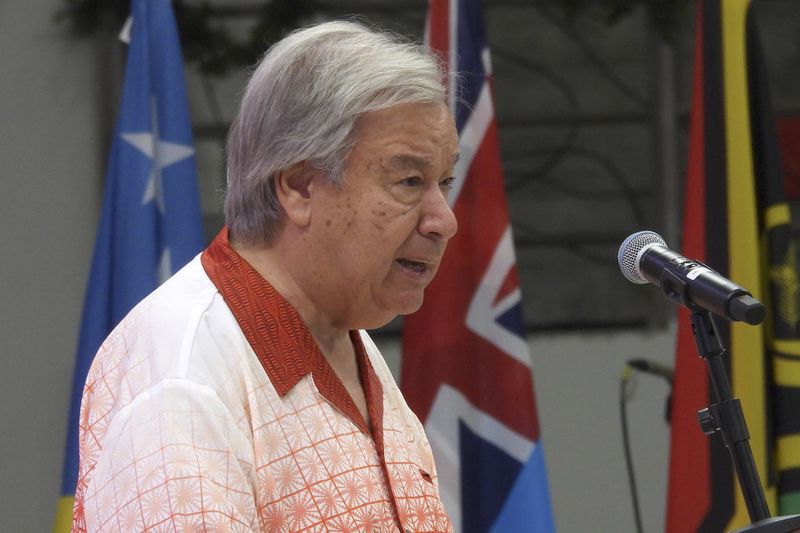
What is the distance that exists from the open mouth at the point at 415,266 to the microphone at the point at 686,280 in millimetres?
266

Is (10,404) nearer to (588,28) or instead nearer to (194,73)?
(194,73)

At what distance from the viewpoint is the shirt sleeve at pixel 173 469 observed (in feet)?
4.40

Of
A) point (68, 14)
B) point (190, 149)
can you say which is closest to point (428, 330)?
point (190, 149)

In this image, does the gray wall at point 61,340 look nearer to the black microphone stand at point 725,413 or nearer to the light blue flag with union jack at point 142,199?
the light blue flag with union jack at point 142,199

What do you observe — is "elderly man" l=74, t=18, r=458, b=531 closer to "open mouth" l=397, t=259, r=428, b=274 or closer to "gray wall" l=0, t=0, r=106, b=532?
"open mouth" l=397, t=259, r=428, b=274

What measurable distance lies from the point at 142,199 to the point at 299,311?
1.72m

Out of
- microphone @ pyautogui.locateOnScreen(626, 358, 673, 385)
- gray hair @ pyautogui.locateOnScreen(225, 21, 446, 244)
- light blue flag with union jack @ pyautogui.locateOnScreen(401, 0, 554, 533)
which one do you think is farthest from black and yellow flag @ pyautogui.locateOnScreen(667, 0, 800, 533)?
gray hair @ pyautogui.locateOnScreen(225, 21, 446, 244)

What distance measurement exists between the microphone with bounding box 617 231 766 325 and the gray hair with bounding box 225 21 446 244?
1.12 ft

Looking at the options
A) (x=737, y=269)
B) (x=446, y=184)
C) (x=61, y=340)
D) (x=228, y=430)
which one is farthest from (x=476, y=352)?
(x=228, y=430)

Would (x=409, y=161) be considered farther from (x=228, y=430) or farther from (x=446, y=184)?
(x=228, y=430)

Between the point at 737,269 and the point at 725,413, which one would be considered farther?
the point at 737,269

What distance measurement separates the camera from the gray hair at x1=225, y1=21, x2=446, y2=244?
1536 mm

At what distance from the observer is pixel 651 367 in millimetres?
3715

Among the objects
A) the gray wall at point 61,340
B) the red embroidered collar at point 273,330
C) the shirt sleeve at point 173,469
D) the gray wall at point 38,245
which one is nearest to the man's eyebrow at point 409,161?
the red embroidered collar at point 273,330
